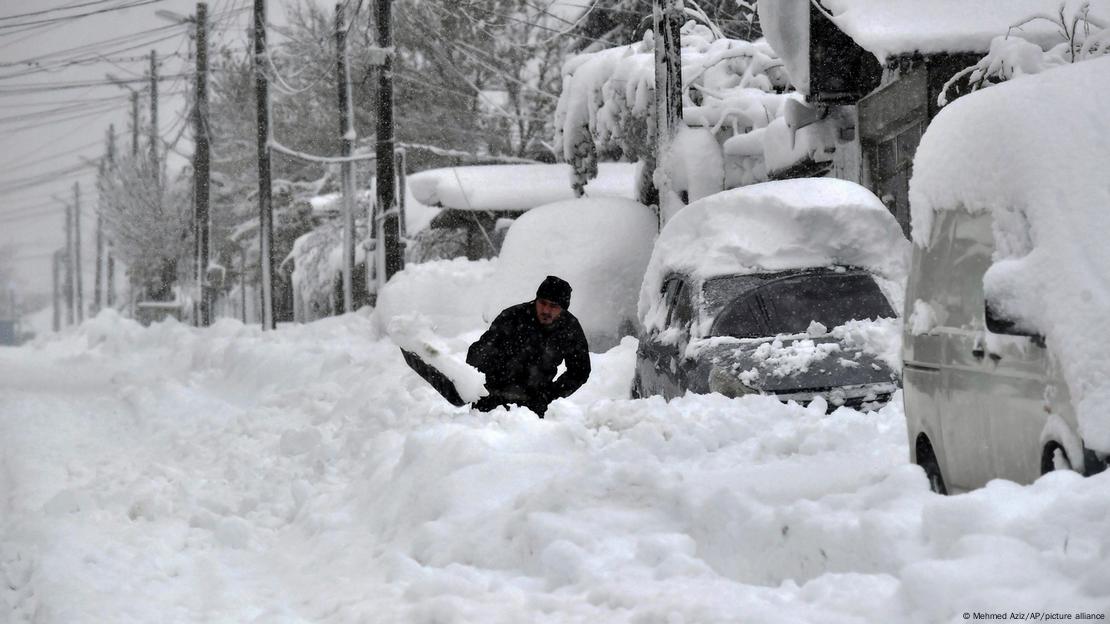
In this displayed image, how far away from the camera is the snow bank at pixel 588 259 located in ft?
49.1

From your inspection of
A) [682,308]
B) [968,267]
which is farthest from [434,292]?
[968,267]

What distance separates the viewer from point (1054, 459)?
418 centimetres

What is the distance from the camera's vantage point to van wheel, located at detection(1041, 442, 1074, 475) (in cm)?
411

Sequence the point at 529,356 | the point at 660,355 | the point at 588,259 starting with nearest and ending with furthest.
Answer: the point at 529,356 < the point at 660,355 < the point at 588,259

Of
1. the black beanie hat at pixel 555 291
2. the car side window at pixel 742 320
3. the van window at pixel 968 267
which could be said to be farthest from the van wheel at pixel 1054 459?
the black beanie hat at pixel 555 291

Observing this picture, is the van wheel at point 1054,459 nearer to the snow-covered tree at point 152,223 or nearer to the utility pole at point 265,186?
the utility pole at point 265,186

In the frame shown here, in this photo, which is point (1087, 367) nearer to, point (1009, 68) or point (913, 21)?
point (1009, 68)

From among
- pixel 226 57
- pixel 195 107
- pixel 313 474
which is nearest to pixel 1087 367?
pixel 313 474

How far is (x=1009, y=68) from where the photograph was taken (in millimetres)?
10633

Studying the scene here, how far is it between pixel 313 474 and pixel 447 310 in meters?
10.8

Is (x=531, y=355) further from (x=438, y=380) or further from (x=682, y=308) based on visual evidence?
(x=438, y=380)

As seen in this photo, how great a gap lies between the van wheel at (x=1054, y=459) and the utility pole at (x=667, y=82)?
10910 mm

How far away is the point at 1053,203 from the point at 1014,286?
347 mm

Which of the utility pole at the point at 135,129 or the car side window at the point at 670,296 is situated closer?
the car side window at the point at 670,296
